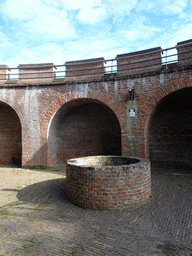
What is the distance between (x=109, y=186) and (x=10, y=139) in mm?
8243

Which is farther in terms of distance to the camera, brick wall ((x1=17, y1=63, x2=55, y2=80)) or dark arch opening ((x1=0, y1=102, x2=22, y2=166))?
dark arch opening ((x1=0, y1=102, x2=22, y2=166))

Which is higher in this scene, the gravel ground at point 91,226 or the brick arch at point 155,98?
the brick arch at point 155,98

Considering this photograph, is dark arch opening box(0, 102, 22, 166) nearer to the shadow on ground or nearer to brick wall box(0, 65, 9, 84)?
brick wall box(0, 65, 9, 84)

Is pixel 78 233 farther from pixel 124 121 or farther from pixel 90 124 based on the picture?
pixel 90 124

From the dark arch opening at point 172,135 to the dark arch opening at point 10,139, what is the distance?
7549 mm

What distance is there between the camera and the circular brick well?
384 centimetres

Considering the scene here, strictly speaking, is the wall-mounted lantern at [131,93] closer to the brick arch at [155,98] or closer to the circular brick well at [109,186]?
the brick arch at [155,98]

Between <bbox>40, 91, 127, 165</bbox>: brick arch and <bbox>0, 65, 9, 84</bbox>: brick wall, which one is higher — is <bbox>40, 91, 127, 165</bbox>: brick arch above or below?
below

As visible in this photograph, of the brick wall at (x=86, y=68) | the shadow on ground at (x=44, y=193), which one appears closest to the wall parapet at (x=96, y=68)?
the brick wall at (x=86, y=68)

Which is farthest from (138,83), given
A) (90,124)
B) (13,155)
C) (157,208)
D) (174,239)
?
(13,155)

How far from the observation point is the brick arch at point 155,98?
21.8 feet

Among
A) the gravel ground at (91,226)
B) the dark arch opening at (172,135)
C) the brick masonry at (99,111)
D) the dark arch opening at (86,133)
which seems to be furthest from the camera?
the dark arch opening at (86,133)

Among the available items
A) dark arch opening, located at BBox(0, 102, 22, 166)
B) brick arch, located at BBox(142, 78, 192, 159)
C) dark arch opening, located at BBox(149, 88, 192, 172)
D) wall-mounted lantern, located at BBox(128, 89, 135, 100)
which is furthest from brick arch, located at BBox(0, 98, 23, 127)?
dark arch opening, located at BBox(149, 88, 192, 172)

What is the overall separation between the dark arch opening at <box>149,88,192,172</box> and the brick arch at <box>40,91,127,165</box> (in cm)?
160
